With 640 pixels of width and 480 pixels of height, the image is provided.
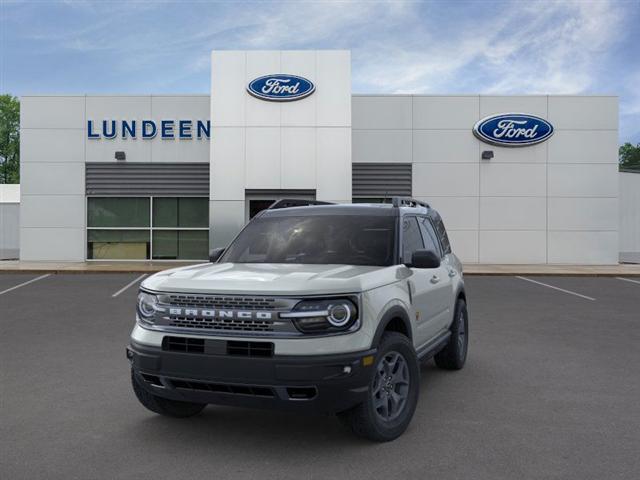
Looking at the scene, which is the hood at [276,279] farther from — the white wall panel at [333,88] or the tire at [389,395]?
the white wall panel at [333,88]

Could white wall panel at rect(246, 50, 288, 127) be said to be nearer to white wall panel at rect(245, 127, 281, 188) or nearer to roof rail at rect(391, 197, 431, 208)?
white wall panel at rect(245, 127, 281, 188)

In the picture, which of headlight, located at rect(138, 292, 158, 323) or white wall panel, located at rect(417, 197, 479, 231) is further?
white wall panel, located at rect(417, 197, 479, 231)

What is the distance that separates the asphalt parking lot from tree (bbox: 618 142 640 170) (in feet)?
303

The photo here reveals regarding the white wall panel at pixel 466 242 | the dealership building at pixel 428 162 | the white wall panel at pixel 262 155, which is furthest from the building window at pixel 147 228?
the white wall panel at pixel 466 242

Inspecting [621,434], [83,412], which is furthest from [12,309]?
[621,434]

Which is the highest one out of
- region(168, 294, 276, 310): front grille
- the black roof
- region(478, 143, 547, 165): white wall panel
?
region(478, 143, 547, 165): white wall panel

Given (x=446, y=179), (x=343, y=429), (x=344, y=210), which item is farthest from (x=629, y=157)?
(x=343, y=429)

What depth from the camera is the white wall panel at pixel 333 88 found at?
1952 cm

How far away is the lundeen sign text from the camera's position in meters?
21.7

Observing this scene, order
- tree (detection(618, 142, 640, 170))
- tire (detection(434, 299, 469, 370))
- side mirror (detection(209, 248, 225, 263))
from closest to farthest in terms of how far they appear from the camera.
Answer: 1. side mirror (detection(209, 248, 225, 263))
2. tire (detection(434, 299, 469, 370))
3. tree (detection(618, 142, 640, 170))

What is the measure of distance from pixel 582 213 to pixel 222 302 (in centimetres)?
2069

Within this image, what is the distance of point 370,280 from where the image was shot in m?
4.13

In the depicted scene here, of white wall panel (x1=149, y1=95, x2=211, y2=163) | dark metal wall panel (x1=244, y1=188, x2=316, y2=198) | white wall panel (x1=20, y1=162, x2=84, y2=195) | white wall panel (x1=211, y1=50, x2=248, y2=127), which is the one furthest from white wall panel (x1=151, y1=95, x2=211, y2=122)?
dark metal wall panel (x1=244, y1=188, x2=316, y2=198)

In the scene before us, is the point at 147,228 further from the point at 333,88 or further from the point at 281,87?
the point at 333,88
